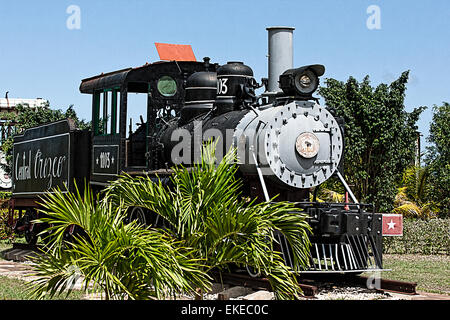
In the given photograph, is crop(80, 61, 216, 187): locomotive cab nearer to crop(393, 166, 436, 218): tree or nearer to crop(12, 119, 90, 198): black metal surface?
crop(12, 119, 90, 198): black metal surface

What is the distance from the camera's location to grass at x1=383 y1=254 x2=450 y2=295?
411 inches

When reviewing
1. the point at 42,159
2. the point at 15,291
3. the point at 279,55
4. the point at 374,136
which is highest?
the point at 279,55

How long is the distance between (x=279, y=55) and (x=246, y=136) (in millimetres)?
1781

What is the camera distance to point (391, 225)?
34.1ft

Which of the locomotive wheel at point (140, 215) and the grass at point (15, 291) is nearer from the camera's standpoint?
the grass at point (15, 291)

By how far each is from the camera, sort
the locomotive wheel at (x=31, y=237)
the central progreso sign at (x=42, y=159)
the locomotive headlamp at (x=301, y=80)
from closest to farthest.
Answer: the locomotive headlamp at (x=301, y=80) → the central progreso sign at (x=42, y=159) → the locomotive wheel at (x=31, y=237)

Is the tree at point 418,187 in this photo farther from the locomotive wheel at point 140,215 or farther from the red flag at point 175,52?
the locomotive wheel at point 140,215

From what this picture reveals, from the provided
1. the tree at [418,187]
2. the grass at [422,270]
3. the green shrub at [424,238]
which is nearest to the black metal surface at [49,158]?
the grass at [422,270]

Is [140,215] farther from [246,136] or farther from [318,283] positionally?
[318,283]

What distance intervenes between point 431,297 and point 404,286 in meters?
0.41

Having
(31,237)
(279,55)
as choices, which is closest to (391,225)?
(279,55)

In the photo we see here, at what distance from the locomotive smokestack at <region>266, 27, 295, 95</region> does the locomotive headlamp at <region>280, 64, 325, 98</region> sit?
34.3 inches

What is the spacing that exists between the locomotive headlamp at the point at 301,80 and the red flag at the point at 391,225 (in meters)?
2.20

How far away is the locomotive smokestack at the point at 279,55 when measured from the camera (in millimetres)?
11172
